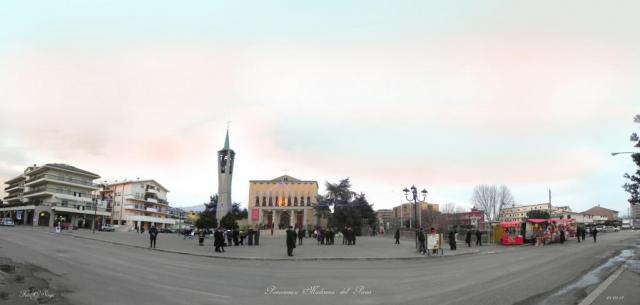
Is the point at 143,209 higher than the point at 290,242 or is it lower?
lower

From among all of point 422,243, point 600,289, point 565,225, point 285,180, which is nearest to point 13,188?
point 285,180

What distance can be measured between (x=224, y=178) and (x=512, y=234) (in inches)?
1823

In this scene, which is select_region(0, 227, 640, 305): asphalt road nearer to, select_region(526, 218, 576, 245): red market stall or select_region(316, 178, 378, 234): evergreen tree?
select_region(526, 218, 576, 245): red market stall

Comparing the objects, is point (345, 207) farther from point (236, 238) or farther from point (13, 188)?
point (13, 188)

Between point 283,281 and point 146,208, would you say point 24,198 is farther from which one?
point 283,281

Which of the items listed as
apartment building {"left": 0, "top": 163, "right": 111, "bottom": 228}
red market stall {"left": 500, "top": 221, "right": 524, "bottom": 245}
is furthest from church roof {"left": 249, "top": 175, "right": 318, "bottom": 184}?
red market stall {"left": 500, "top": 221, "right": 524, "bottom": 245}

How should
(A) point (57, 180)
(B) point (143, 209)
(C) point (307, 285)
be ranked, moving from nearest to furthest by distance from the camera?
(C) point (307, 285)
(A) point (57, 180)
(B) point (143, 209)

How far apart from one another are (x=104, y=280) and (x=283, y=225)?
88485 mm

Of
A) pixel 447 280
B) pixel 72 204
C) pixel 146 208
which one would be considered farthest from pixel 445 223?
pixel 447 280

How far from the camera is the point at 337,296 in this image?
11062 mm

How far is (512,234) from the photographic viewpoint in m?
42.4

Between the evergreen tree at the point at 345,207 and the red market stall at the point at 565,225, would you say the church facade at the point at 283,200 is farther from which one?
the red market stall at the point at 565,225

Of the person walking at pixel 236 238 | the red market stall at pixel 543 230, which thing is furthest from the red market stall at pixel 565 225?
the person walking at pixel 236 238

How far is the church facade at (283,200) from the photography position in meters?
103
